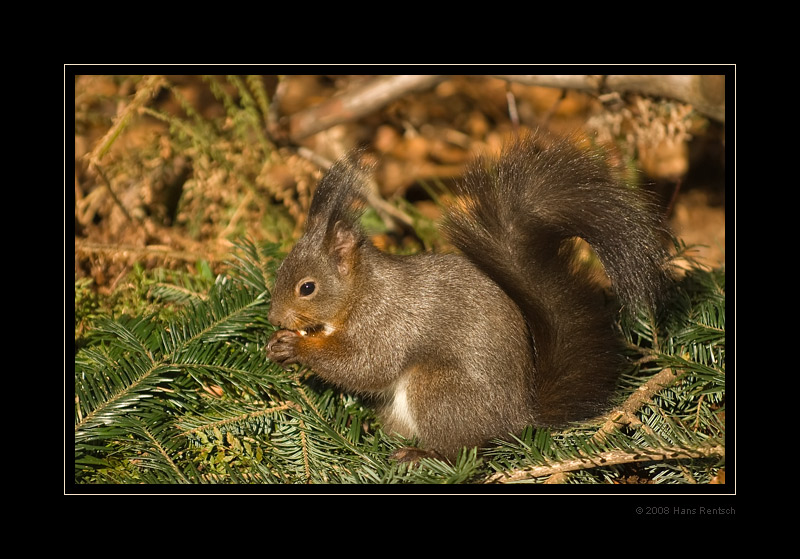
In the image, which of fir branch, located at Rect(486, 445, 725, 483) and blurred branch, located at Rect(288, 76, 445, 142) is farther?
blurred branch, located at Rect(288, 76, 445, 142)

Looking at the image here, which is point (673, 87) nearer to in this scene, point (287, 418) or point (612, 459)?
point (612, 459)

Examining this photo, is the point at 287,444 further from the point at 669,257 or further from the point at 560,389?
the point at 669,257

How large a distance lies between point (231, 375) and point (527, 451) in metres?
0.62

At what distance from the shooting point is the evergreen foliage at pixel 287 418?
4.28ft

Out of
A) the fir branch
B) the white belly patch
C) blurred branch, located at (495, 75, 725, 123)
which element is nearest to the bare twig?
the fir branch

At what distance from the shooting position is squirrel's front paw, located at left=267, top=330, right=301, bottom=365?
155 centimetres

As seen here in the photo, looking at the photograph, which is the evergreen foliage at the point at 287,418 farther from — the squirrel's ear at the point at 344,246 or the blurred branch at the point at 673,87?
the blurred branch at the point at 673,87

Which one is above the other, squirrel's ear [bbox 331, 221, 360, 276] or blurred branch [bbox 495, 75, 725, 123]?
blurred branch [bbox 495, 75, 725, 123]

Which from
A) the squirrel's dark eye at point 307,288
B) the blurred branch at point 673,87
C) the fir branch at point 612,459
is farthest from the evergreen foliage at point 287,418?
the blurred branch at point 673,87

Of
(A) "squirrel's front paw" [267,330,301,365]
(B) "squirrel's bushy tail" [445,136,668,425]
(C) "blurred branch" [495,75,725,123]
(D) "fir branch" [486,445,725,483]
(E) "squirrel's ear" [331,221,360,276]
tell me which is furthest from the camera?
(C) "blurred branch" [495,75,725,123]

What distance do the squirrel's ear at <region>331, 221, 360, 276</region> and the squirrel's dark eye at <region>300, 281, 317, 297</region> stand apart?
0.08m

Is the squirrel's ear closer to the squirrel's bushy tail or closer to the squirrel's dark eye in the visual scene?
the squirrel's dark eye

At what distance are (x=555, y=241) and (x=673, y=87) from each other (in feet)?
4.17
